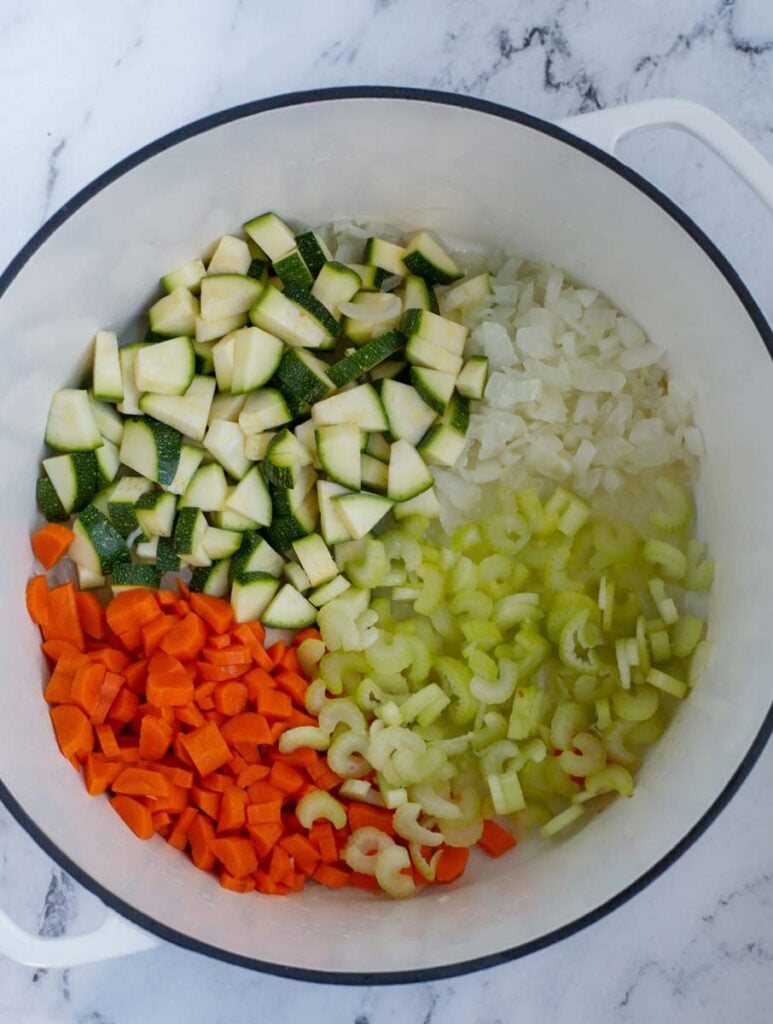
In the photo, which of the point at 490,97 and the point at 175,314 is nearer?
the point at 175,314

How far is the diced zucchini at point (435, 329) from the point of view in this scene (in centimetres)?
185

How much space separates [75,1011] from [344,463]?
1.12 metres

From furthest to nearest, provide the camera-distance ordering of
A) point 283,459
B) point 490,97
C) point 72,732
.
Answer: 1. point 490,97
2. point 283,459
3. point 72,732

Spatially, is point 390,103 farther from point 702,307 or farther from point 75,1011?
point 75,1011

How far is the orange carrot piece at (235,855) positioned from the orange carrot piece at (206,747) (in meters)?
0.12

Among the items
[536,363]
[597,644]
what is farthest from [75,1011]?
[536,363]

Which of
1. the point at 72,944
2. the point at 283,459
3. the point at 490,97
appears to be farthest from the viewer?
the point at 490,97

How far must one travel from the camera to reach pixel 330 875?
183 centimetres

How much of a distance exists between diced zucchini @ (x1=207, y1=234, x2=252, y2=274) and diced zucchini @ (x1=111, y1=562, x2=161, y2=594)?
21.4 inches

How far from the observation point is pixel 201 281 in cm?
188

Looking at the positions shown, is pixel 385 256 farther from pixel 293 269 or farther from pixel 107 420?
pixel 107 420

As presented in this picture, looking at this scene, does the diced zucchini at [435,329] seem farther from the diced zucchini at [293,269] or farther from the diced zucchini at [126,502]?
the diced zucchini at [126,502]

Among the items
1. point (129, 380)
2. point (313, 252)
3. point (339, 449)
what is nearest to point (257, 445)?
point (339, 449)

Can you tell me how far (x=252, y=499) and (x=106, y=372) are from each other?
1.11 feet
